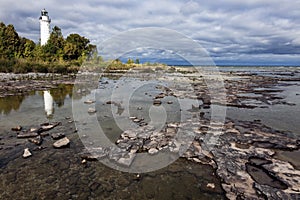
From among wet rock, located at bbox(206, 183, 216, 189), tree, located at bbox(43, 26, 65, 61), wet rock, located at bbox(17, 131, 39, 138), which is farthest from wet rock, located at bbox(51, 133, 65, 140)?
tree, located at bbox(43, 26, 65, 61)

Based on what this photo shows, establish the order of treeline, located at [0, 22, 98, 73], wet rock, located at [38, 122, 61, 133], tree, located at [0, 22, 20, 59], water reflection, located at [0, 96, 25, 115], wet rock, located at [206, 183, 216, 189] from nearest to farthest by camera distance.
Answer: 1. wet rock, located at [206, 183, 216, 189]
2. wet rock, located at [38, 122, 61, 133]
3. water reflection, located at [0, 96, 25, 115]
4. treeline, located at [0, 22, 98, 73]
5. tree, located at [0, 22, 20, 59]

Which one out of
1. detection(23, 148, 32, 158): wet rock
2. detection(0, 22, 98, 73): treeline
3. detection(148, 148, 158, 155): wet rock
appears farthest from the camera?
detection(0, 22, 98, 73): treeline

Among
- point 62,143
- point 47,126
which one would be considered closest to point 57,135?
point 62,143

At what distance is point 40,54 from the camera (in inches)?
1449

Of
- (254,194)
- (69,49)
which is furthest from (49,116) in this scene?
(69,49)

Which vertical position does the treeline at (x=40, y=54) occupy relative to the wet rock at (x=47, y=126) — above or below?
above

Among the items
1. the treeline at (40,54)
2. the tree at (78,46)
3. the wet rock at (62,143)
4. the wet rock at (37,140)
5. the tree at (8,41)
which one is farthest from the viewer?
the tree at (78,46)

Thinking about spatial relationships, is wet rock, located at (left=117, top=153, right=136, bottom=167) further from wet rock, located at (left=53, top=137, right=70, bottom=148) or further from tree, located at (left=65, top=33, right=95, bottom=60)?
tree, located at (left=65, top=33, right=95, bottom=60)

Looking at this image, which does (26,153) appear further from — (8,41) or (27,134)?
(8,41)

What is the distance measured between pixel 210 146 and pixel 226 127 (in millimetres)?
1993

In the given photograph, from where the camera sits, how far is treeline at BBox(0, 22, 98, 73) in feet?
87.2

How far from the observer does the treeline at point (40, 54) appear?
1047 inches

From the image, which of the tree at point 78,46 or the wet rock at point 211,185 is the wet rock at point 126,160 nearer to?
the wet rock at point 211,185

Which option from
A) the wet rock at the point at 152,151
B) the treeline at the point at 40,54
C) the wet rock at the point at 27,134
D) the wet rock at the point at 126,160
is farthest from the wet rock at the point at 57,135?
the treeline at the point at 40,54
